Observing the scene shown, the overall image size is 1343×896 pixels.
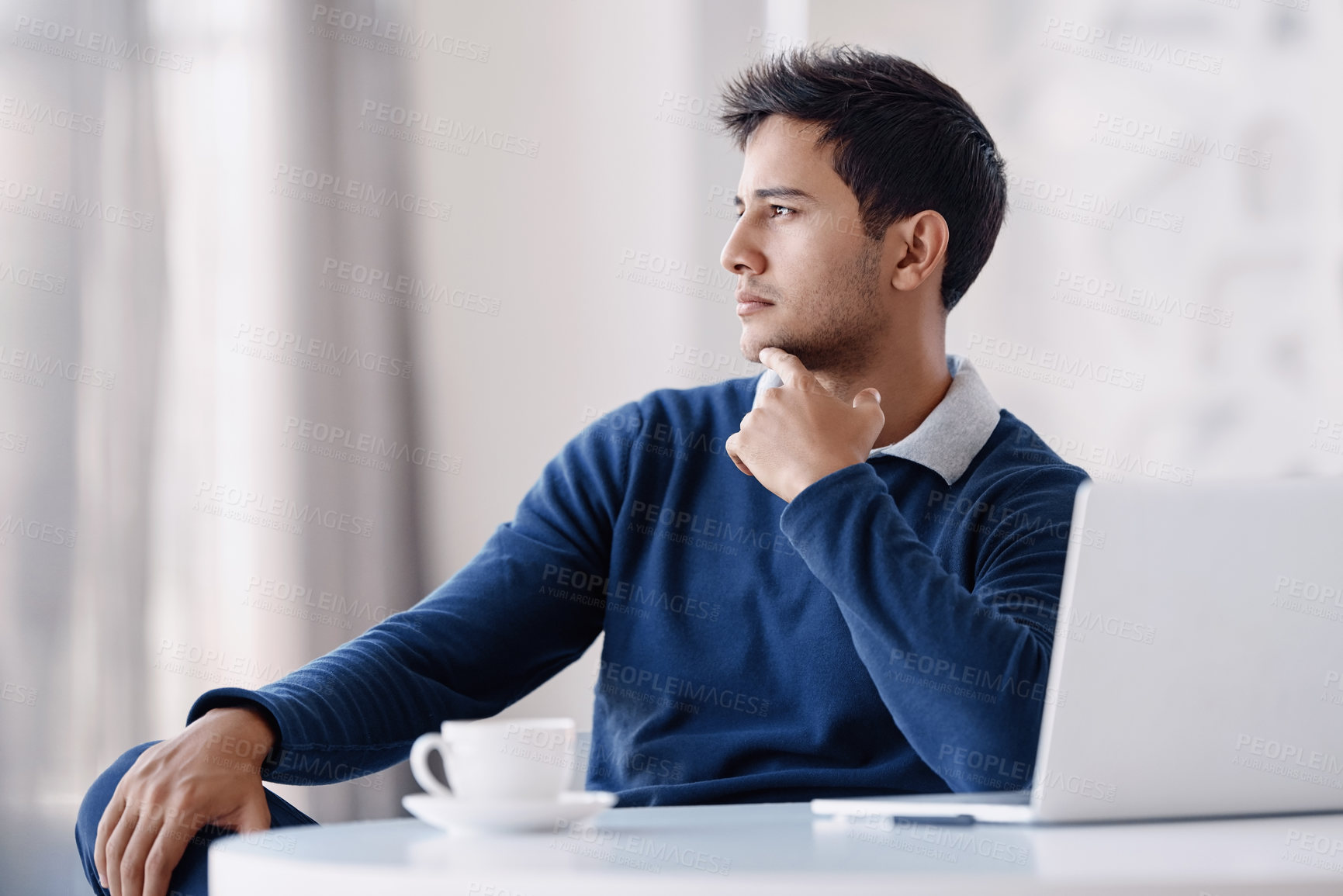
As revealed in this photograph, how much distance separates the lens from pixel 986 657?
1.05 meters

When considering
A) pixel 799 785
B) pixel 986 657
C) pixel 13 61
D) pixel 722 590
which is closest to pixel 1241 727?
pixel 986 657

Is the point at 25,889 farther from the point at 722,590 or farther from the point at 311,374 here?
the point at 722,590

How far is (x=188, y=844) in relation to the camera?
102cm

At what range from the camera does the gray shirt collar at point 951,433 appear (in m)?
1.50

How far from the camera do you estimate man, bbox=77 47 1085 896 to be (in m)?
1.06
